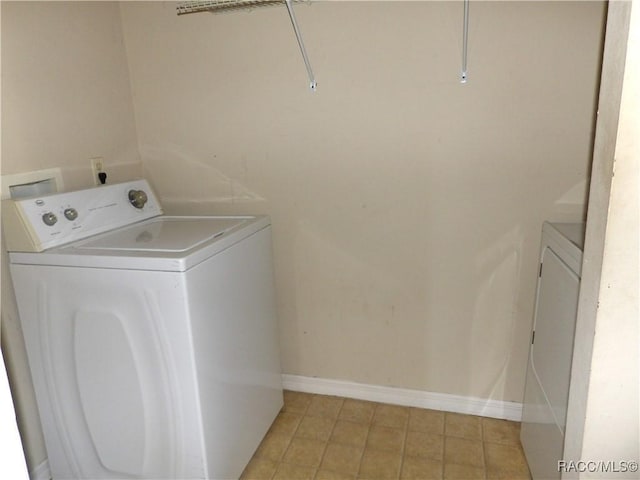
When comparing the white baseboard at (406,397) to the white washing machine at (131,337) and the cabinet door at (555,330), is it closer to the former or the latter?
the cabinet door at (555,330)

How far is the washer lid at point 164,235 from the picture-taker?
4.97 ft

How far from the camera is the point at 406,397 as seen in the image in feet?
7.24

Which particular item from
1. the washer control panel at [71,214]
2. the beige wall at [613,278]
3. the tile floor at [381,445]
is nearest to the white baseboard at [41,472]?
the tile floor at [381,445]

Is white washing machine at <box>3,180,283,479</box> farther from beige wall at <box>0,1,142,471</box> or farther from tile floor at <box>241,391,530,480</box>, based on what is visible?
tile floor at <box>241,391,530,480</box>

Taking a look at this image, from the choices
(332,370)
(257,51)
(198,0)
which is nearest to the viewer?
(198,0)

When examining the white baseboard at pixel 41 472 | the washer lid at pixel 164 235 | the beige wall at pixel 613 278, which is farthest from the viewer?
the white baseboard at pixel 41 472

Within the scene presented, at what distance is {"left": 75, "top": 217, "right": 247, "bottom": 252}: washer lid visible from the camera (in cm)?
151

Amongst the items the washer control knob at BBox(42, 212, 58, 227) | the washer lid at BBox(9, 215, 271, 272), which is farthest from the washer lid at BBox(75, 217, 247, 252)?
the washer control knob at BBox(42, 212, 58, 227)

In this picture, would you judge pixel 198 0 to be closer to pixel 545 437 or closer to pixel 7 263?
pixel 7 263

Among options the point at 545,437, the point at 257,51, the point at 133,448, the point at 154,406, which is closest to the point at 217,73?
the point at 257,51

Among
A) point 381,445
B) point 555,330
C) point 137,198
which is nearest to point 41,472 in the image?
point 137,198

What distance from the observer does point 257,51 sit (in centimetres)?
200

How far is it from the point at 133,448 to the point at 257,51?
1617 mm

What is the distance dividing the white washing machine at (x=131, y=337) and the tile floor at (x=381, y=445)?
0.84ft
